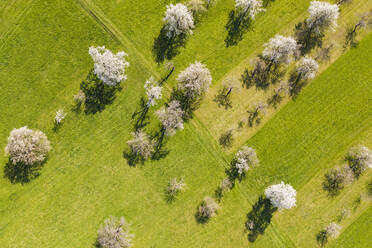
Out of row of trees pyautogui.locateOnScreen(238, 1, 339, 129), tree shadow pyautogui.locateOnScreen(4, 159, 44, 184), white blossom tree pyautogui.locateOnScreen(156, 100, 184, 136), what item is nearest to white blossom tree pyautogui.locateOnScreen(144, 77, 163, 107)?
white blossom tree pyautogui.locateOnScreen(156, 100, 184, 136)

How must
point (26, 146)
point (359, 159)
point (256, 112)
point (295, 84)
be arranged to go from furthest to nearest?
point (295, 84) → point (359, 159) → point (256, 112) → point (26, 146)

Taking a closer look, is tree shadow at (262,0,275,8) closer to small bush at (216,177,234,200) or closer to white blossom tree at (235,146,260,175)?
white blossom tree at (235,146,260,175)

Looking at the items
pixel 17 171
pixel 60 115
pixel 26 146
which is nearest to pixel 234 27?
pixel 60 115

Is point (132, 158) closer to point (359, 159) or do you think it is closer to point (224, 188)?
point (224, 188)

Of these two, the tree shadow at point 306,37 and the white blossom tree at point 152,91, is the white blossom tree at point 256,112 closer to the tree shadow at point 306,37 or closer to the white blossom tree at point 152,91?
the tree shadow at point 306,37

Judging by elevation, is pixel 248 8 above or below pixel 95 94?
below

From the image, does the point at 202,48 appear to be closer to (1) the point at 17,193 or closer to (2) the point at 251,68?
(2) the point at 251,68
